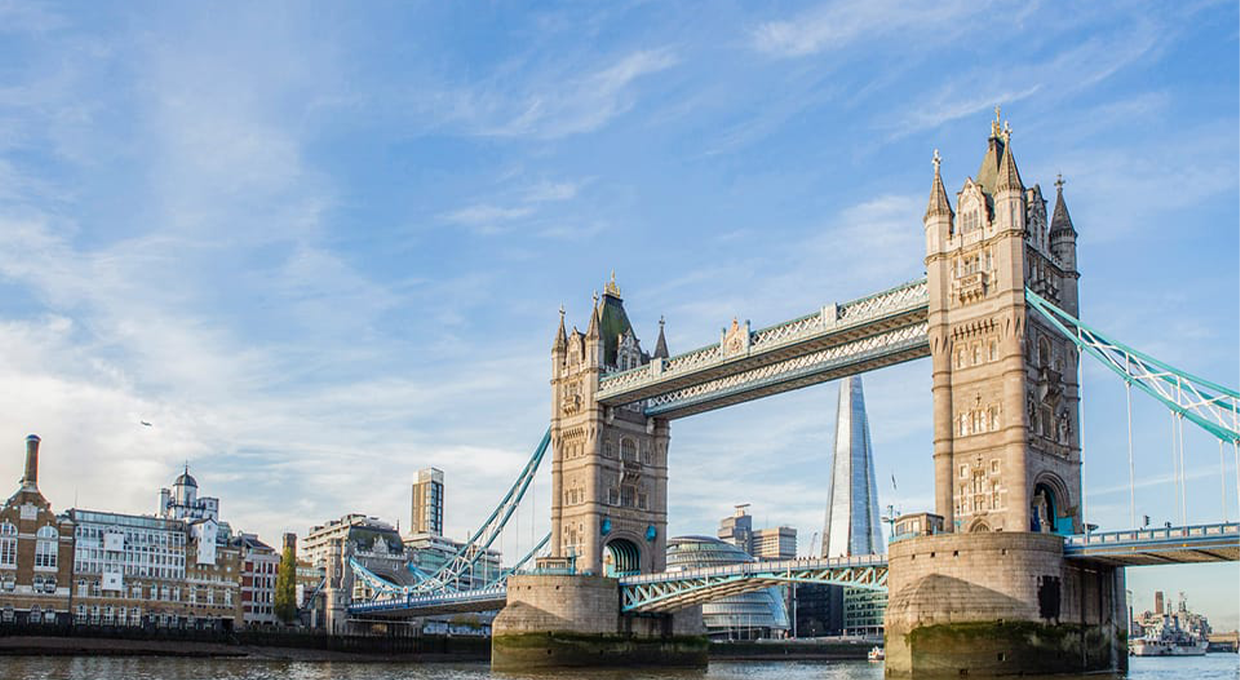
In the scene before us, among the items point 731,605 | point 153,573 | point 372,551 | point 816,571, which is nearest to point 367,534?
point 372,551

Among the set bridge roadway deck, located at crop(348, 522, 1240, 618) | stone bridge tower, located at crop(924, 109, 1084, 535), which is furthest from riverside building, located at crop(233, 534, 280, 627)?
stone bridge tower, located at crop(924, 109, 1084, 535)

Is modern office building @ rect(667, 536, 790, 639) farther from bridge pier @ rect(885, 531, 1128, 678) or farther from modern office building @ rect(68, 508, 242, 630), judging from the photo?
bridge pier @ rect(885, 531, 1128, 678)

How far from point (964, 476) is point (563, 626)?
25.8 meters

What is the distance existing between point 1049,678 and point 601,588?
29.2 metres

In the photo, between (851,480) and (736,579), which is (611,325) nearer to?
(736,579)

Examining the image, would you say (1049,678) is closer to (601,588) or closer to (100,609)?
(601,588)

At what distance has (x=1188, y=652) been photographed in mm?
151625

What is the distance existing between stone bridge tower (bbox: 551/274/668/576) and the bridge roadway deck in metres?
5.54

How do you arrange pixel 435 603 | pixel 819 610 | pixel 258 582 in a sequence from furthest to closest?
pixel 819 610 < pixel 258 582 < pixel 435 603

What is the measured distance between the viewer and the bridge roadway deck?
48.5 m

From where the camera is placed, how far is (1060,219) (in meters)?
60.0

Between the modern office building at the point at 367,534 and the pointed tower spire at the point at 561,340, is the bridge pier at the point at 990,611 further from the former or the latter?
the modern office building at the point at 367,534

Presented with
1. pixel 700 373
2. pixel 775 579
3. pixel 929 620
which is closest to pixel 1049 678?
pixel 929 620

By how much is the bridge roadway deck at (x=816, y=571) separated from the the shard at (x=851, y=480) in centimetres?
10029
